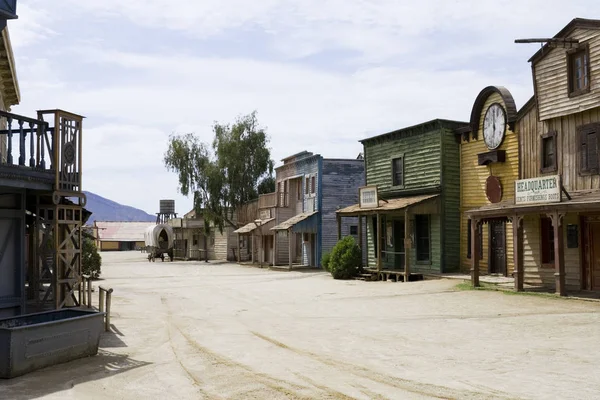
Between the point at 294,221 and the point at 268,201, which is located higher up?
the point at 268,201

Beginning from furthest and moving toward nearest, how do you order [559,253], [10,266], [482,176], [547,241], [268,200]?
[268,200] → [482,176] → [547,241] → [559,253] → [10,266]

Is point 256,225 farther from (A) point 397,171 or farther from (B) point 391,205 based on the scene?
(B) point 391,205

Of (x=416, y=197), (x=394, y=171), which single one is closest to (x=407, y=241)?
(x=416, y=197)

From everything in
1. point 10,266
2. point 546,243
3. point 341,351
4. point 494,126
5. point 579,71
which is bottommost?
point 341,351

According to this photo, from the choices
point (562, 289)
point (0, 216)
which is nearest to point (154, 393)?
point (0, 216)

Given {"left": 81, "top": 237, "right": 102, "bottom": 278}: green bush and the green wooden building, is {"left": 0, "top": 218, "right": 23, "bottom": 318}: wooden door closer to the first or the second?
{"left": 81, "top": 237, "right": 102, "bottom": 278}: green bush

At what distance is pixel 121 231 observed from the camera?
10088 cm

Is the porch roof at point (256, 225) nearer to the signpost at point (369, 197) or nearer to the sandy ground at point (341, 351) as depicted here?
the signpost at point (369, 197)

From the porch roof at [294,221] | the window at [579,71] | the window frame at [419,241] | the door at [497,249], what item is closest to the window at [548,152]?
the window at [579,71]

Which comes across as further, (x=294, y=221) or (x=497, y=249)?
(x=294, y=221)

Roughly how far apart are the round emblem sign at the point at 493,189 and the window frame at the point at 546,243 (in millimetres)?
2587

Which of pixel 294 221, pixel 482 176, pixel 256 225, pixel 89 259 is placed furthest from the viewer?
pixel 256 225

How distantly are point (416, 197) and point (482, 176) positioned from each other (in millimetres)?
3521

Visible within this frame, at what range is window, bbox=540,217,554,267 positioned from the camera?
22.4 m
